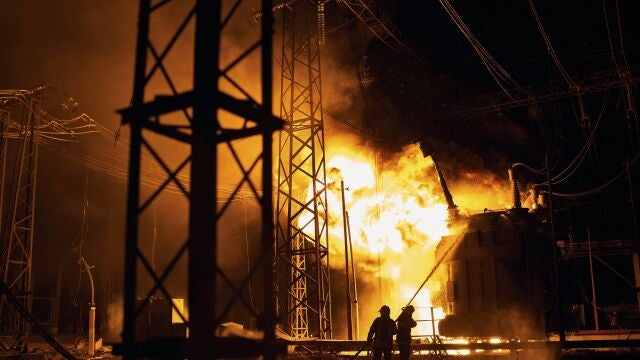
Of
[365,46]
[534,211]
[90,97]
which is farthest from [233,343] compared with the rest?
[365,46]

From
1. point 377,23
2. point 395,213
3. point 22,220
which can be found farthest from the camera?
point 395,213

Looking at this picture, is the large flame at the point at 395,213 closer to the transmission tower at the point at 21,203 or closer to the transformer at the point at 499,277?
the transformer at the point at 499,277

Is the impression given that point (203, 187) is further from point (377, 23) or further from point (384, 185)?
point (384, 185)

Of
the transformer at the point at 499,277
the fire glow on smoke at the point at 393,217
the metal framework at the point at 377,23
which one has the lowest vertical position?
the transformer at the point at 499,277

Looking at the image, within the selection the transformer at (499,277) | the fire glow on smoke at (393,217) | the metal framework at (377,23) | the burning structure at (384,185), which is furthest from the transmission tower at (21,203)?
the transformer at (499,277)

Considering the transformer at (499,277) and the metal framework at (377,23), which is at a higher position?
the metal framework at (377,23)

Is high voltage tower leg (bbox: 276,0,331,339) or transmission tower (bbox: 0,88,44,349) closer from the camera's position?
transmission tower (bbox: 0,88,44,349)

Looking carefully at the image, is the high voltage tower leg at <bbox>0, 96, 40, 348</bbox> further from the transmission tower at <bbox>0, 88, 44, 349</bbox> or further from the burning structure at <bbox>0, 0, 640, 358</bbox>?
the burning structure at <bbox>0, 0, 640, 358</bbox>

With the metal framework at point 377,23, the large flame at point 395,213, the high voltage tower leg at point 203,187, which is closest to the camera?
the high voltage tower leg at point 203,187

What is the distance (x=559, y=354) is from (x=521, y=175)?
15479 millimetres

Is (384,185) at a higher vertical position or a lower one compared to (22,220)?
higher

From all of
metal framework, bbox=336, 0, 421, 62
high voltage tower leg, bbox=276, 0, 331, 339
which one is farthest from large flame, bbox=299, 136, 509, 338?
metal framework, bbox=336, 0, 421, 62

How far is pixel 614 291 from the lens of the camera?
79.4 ft

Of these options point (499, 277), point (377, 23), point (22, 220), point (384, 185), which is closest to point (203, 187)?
point (499, 277)
